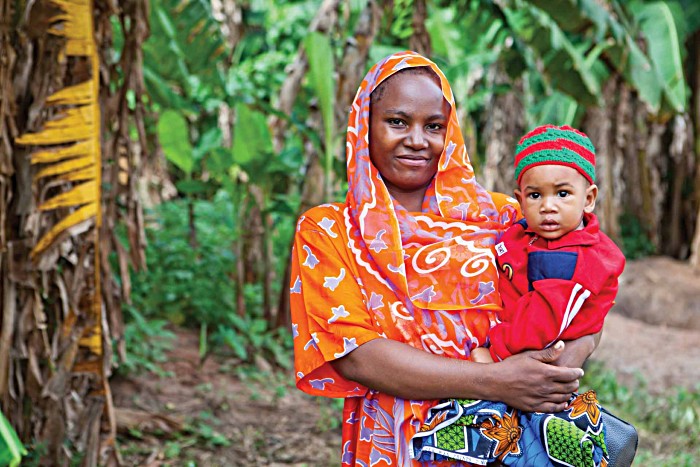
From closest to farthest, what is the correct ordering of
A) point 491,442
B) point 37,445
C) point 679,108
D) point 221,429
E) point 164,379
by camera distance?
1. point 491,442
2. point 37,445
3. point 221,429
4. point 164,379
5. point 679,108

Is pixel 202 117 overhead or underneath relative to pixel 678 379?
overhead

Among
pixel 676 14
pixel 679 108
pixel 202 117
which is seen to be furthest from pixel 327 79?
pixel 676 14

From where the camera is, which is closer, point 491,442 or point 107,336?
point 491,442

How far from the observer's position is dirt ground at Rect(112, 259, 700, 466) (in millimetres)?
3816

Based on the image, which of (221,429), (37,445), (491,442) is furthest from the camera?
(221,429)

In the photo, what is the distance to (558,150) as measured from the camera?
1.60m

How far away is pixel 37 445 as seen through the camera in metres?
A: 2.84

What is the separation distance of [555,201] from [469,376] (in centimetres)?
41

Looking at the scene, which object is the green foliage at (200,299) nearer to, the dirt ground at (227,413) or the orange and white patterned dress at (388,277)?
the dirt ground at (227,413)

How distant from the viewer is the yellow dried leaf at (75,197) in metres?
2.72

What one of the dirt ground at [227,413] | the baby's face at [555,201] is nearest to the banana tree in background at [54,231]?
the dirt ground at [227,413]

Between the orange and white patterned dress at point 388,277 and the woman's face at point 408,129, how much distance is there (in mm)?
24

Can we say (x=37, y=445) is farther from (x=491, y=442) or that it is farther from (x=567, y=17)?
(x=567, y=17)

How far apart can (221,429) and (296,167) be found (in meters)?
1.63
